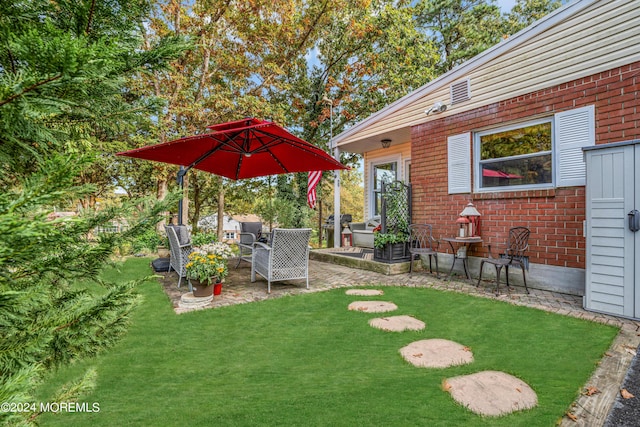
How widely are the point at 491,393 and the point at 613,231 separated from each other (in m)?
2.96

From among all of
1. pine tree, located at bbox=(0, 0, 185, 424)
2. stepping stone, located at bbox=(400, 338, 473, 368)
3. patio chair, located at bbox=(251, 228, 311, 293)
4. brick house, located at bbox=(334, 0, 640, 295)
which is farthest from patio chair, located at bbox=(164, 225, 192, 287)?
brick house, located at bbox=(334, 0, 640, 295)

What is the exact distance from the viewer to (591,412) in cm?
195

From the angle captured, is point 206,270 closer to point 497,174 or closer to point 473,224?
point 473,224

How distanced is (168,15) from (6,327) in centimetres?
1267

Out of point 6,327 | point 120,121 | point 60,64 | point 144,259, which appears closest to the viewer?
point 60,64

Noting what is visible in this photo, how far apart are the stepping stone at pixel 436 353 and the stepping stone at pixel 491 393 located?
0.84ft

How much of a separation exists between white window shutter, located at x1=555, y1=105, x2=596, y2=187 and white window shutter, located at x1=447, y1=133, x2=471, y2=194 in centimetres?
143

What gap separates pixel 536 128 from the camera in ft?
17.1

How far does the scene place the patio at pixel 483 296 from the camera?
6.88 feet

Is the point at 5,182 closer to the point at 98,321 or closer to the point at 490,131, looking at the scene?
the point at 98,321

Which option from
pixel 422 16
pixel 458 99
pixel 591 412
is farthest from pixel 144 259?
pixel 422 16

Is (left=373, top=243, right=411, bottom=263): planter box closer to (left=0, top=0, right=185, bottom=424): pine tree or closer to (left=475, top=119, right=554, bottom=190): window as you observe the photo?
(left=475, top=119, right=554, bottom=190): window

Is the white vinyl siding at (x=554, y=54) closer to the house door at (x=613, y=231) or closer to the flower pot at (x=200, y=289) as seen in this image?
the house door at (x=613, y=231)

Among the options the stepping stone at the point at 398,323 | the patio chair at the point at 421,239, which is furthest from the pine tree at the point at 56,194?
the patio chair at the point at 421,239
